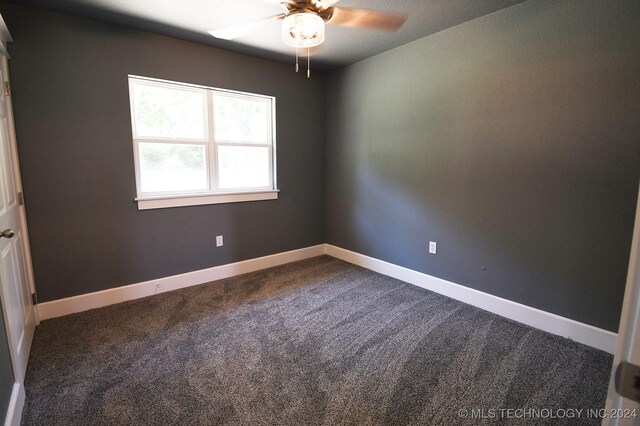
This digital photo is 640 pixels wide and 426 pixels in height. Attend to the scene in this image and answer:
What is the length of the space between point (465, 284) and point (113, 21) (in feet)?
12.3

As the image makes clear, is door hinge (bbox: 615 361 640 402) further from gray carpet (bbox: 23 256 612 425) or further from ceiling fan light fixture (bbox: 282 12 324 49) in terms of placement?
ceiling fan light fixture (bbox: 282 12 324 49)

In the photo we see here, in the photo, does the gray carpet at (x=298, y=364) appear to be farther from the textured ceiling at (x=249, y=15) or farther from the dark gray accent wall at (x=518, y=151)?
the textured ceiling at (x=249, y=15)

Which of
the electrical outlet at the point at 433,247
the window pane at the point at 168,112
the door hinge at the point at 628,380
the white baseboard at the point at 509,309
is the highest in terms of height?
the window pane at the point at 168,112

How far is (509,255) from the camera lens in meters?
2.49

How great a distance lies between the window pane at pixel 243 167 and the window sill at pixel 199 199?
0.13 meters

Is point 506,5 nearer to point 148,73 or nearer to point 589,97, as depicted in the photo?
point 589,97

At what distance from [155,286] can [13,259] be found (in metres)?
1.16

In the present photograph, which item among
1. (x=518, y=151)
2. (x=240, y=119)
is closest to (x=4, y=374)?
(x=240, y=119)

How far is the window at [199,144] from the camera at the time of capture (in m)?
2.83

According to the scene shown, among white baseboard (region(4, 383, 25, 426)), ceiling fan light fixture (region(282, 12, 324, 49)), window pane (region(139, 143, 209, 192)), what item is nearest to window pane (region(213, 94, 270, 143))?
window pane (region(139, 143, 209, 192))

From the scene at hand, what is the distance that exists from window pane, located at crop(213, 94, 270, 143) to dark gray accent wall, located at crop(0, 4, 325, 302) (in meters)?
0.18

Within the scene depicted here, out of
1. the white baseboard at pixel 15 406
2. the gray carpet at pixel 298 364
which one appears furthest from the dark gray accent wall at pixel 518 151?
the white baseboard at pixel 15 406

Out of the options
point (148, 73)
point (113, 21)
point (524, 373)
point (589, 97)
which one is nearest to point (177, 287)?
point (148, 73)

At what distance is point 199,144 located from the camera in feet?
10.2
